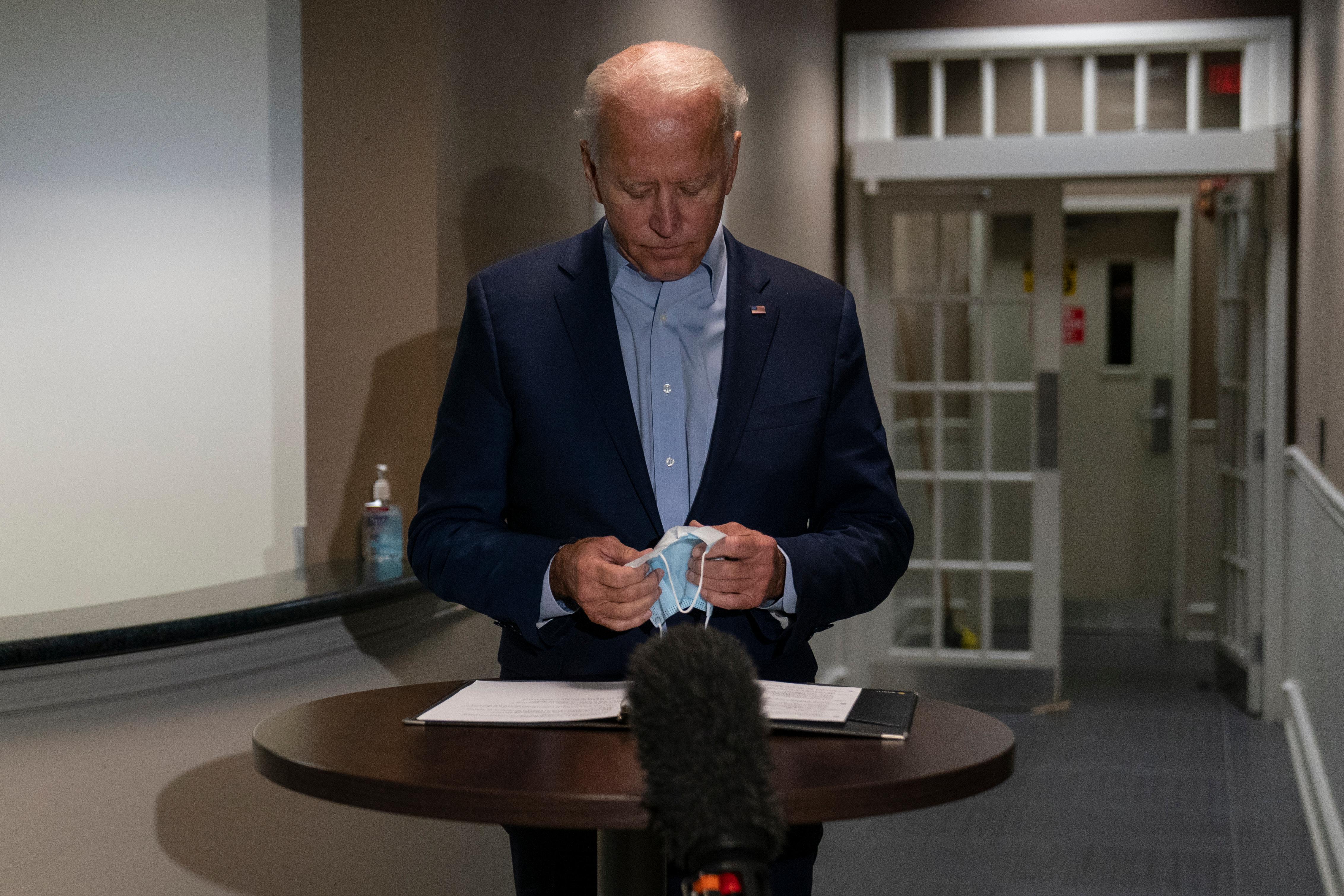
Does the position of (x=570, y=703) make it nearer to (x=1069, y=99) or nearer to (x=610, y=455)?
(x=610, y=455)

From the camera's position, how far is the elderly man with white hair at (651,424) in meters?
1.44

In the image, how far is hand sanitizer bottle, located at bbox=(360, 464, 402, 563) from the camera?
99.6 inches

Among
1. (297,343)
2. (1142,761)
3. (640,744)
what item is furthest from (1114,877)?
(640,744)

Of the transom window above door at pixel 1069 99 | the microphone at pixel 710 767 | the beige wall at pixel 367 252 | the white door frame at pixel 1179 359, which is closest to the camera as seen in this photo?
the microphone at pixel 710 767

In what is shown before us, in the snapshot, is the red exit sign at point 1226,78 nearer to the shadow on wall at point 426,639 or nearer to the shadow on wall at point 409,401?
Result: the shadow on wall at point 409,401

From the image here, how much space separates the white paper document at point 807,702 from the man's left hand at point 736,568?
95mm

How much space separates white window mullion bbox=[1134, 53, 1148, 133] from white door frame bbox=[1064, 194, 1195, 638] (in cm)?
185

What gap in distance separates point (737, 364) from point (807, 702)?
451 mm

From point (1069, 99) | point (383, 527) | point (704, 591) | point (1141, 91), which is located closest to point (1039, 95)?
point (1069, 99)

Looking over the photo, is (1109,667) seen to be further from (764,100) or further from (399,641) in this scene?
(399,641)

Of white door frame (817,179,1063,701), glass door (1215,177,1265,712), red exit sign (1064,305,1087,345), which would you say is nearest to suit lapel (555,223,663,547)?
white door frame (817,179,1063,701)

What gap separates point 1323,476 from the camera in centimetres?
400

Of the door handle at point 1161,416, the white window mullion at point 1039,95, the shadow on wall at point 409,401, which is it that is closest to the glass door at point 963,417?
the white window mullion at point 1039,95

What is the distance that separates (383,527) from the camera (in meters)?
2.53
